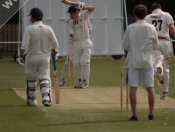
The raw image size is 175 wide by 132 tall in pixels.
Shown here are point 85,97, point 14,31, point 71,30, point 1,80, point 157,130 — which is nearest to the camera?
point 157,130

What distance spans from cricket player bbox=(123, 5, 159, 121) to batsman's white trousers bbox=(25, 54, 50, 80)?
269cm

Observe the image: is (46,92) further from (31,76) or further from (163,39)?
(163,39)

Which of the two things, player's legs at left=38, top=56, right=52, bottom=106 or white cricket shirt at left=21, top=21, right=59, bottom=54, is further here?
player's legs at left=38, top=56, right=52, bottom=106

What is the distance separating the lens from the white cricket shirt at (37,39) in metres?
15.4

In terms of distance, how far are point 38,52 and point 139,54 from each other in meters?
2.93

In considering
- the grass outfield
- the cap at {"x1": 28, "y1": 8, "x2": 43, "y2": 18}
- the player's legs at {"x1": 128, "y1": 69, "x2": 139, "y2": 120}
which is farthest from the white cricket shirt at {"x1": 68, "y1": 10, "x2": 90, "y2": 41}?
the player's legs at {"x1": 128, "y1": 69, "x2": 139, "y2": 120}

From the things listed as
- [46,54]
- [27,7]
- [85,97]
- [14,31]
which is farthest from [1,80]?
[14,31]

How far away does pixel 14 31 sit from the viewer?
40938 millimetres

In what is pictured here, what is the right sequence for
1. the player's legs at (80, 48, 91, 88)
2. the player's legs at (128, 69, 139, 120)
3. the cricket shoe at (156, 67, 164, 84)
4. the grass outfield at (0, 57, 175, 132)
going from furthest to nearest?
the player's legs at (80, 48, 91, 88) < the cricket shoe at (156, 67, 164, 84) < the player's legs at (128, 69, 139, 120) < the grass outfield at (0, 57, 175, 132)

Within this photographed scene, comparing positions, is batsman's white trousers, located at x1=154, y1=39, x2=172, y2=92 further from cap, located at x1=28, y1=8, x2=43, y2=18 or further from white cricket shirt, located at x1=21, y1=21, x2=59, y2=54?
cap, located at x1=28, y1=8, x2=43, y2=18

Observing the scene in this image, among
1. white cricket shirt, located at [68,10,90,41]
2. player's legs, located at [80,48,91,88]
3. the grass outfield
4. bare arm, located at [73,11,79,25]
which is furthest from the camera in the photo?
player's legs, located at [80,48,91,88]

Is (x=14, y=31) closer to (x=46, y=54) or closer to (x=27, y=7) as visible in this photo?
(x=27, y=7)

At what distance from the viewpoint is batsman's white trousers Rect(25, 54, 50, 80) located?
15.5 meters

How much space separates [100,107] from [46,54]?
151 cm
